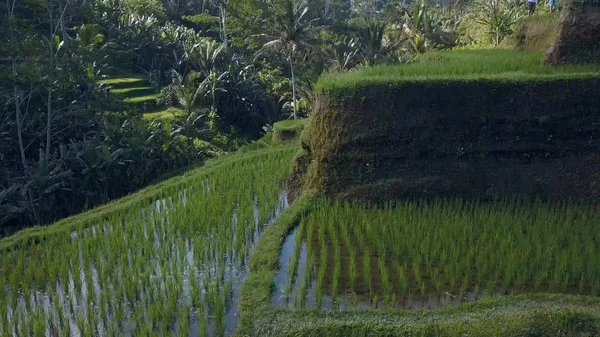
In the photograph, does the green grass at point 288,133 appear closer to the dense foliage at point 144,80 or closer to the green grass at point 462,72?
the dense foliage at point 144,80

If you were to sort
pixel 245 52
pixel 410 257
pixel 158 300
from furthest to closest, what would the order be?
pixel 245 52 → pixel 410 257 → pixel 158 300

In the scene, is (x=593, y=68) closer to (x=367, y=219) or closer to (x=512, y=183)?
(x=512, y=183)

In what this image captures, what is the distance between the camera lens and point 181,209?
29.9ft

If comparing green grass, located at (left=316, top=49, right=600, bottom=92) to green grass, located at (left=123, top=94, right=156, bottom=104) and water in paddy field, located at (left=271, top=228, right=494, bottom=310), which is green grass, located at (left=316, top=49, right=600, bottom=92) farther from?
green grass, located at (left=123, top=94, right=156, bottom=104)

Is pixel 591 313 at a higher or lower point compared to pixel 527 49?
lower

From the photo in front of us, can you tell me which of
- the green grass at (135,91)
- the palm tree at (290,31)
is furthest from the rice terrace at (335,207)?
the green grass at (135,91)

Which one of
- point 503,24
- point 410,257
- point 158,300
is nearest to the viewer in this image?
point 158,300

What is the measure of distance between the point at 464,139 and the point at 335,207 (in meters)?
A: 1.98

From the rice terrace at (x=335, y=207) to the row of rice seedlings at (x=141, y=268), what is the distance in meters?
0.03

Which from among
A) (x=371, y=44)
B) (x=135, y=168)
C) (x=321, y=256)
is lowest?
(x=135, y=168)

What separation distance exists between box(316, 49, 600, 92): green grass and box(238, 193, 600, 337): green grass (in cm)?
381

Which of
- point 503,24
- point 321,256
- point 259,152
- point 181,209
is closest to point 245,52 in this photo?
point 503,24

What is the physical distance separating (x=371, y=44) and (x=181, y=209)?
32.7 ft

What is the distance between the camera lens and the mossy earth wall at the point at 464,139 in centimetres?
825
